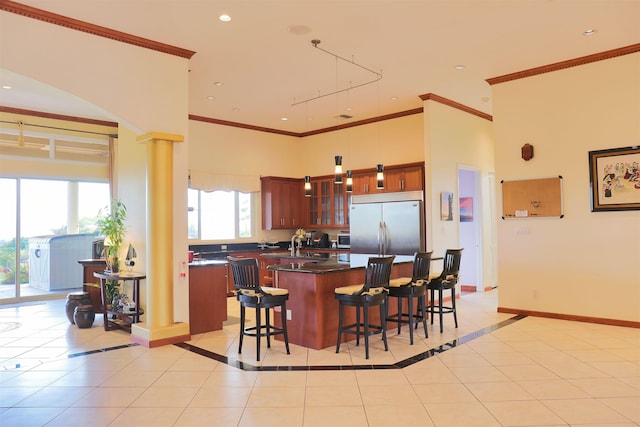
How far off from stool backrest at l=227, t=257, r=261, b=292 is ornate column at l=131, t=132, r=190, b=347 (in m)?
1.06

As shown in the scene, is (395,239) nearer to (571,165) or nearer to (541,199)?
(541,199)

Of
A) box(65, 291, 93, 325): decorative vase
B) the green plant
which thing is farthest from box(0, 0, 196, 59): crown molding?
box(65, 291, 93, 325): decorative vase

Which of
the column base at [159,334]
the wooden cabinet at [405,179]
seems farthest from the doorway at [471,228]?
the column base at [159,334]

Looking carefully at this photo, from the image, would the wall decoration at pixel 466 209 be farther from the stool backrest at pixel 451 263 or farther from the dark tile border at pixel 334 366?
the dark tile border at pixel 334 366

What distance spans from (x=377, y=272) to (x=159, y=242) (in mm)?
2509

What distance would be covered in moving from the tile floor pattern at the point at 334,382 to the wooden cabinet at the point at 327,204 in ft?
13.6

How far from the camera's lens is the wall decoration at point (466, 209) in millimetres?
9047

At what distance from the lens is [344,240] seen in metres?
9.12

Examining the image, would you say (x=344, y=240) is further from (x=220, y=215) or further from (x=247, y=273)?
(x=247, y=273)

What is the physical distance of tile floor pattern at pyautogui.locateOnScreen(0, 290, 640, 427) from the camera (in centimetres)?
319

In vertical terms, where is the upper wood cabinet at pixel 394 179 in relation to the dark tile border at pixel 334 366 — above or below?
above

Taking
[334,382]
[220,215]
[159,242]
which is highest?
[220,215]

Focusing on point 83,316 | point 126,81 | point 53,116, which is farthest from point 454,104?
point 53,116

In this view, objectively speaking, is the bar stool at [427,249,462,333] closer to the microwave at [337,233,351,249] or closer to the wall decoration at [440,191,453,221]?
the wall decoration at [440,191,453,221]
